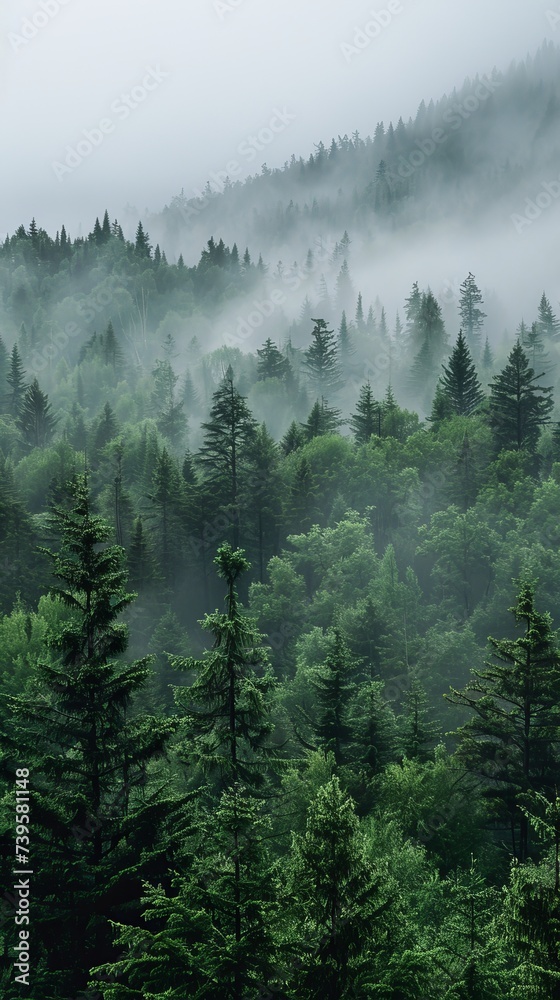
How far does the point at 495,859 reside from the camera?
93.2ft

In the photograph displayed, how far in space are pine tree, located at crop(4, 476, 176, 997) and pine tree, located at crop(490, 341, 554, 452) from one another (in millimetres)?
55863

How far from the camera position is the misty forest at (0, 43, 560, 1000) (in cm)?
1379

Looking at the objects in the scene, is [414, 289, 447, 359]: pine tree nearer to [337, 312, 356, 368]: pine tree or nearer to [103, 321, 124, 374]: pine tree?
[337, 312, 356, 368]: pine tree

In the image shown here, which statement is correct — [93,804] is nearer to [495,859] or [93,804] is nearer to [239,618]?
[239,618]

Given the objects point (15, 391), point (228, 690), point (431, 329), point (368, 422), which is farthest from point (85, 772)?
point (431, 329)

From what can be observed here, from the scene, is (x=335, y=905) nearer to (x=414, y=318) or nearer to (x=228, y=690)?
(x=228, y=690)

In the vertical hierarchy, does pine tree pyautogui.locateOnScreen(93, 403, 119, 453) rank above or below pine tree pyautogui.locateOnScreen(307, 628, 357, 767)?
above

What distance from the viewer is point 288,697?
1751 inches

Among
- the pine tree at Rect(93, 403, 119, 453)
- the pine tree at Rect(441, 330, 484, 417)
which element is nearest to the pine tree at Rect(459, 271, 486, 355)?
the pine tree at Rect(441, 330, 484, 417)

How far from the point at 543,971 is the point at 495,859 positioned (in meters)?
16.9

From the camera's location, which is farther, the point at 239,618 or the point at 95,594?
the point at 239,618

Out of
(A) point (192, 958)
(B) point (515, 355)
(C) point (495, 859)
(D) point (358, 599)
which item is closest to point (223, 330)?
(B) point (515, 355)

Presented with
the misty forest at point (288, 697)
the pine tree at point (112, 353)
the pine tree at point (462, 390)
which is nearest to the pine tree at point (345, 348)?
the misty forest at point (288, 697)

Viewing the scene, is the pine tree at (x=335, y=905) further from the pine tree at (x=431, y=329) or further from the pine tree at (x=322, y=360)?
the pine tree at (x=431, y=329)
